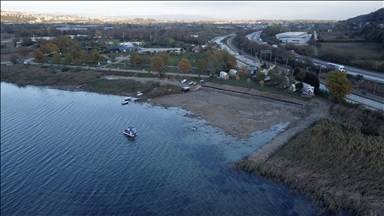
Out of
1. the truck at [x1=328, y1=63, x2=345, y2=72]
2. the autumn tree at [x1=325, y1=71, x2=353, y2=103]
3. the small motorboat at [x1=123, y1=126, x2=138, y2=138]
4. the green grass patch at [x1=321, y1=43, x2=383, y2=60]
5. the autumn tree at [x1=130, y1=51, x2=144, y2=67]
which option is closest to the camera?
the small motorboat at [x1=123, y1=126, x2=138, y2=138]

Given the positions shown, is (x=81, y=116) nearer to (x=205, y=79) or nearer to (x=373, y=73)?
(x=205, y=79)

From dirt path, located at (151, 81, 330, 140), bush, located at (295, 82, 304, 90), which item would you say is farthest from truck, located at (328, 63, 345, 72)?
dirt path, located at (151, 81, 330, 140)

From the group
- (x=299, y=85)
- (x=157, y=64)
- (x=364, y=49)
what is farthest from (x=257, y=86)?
(x=364, y=49)

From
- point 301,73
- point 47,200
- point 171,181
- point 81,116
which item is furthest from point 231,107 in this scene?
point 47,200

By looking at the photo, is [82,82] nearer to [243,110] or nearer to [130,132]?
[130,132]

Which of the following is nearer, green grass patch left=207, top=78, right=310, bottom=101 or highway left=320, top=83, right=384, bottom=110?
highway left=320, top=83, right=384, bottom=110

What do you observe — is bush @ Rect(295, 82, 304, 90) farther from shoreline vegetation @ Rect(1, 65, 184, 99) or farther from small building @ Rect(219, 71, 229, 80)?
shoreline vegetation @ Rect(1, 65, 184, 99)
